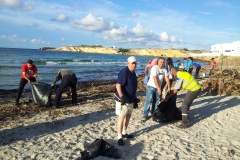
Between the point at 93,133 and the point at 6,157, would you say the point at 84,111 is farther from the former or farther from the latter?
the point at 6,157

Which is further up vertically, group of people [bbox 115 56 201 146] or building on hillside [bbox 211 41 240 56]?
building on hillside [bbox 211 41 240 56]

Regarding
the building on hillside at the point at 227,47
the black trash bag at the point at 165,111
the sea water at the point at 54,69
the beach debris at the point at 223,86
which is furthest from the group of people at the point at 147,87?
the building on hillside at the point at 227,47

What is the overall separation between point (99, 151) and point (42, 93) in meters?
4.66

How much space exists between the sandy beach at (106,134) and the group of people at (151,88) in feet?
1.42

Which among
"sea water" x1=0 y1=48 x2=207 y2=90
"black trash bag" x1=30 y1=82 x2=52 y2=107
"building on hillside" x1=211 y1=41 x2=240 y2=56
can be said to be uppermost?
"building on hillside" x1=211 y1=41 x2=240 y2=56

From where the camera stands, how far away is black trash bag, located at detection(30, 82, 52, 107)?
8852 millimetres

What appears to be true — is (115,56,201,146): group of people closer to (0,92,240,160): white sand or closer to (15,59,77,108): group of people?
(0,92,240,160): white sand

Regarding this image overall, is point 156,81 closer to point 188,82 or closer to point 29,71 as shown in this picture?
point 188,82

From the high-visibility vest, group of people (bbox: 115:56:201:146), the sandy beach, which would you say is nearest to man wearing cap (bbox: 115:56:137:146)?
group of people (bbox: 115:56:201:146)

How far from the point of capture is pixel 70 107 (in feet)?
29.9

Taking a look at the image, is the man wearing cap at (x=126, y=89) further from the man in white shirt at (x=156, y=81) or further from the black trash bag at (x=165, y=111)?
the black trash bag at (x=165, y=111)

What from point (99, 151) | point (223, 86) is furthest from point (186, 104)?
point (223, 86)

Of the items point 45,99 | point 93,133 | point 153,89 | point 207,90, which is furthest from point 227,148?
point 207,90

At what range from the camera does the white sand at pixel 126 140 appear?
5.29 meters
